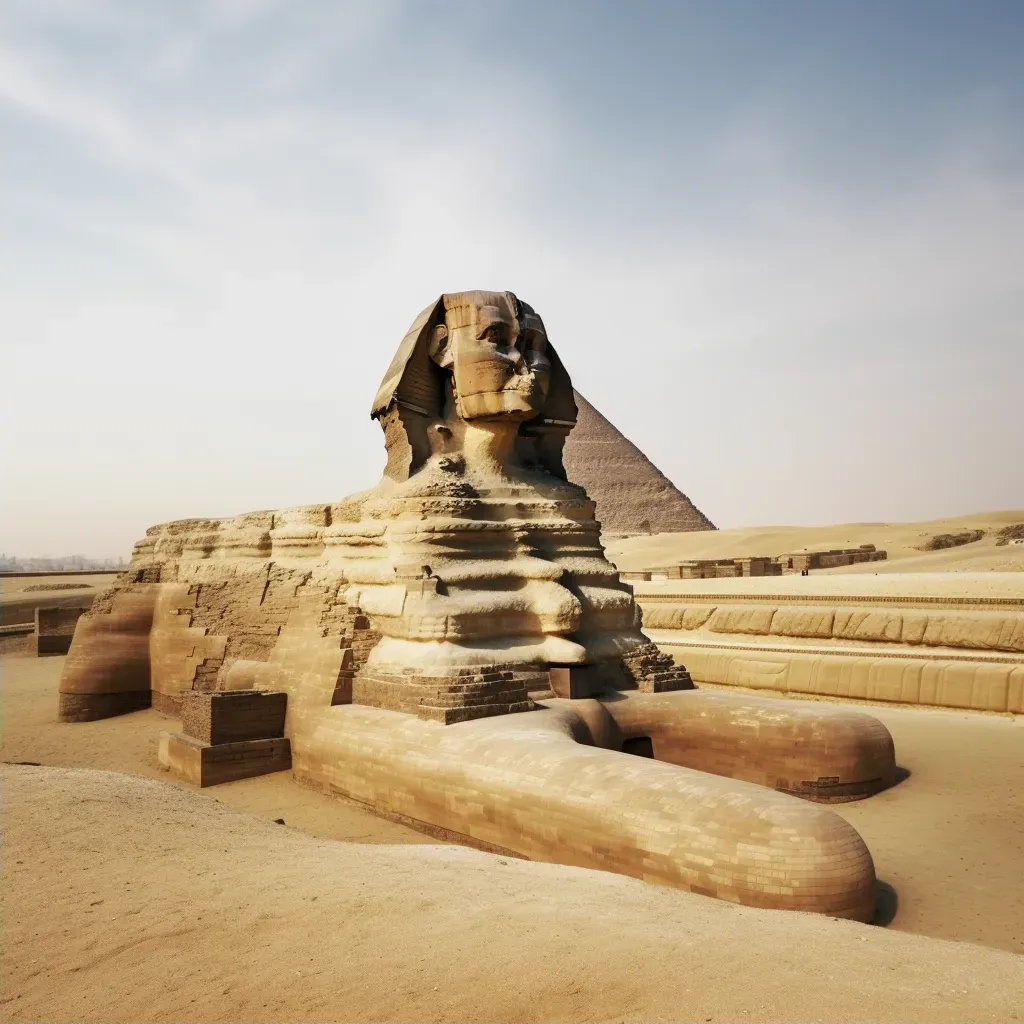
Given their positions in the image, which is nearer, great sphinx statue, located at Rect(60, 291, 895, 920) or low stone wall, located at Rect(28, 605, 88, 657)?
great sphinx statue, located at Rect(60, 291, 895, 920)

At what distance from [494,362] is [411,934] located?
18.0ft

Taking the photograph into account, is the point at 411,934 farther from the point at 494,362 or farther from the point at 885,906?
the point at 494,362

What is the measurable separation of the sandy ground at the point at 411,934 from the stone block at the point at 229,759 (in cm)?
215

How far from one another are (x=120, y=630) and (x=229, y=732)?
14.3ft

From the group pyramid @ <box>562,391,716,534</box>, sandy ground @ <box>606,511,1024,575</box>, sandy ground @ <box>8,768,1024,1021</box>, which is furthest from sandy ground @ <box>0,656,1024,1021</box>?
pyramid @ <box>562,391,716,534</box>

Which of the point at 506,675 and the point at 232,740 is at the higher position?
the point at 506,675

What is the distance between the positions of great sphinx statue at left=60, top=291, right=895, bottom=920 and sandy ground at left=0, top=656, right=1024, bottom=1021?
492 mm

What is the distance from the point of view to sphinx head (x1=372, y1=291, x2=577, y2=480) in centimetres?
782

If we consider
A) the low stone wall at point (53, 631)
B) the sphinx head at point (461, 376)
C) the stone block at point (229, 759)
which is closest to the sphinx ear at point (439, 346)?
the sphinx head at point (461, 376)

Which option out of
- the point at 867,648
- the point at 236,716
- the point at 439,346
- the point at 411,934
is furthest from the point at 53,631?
the point at 411,934

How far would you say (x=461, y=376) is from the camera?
7.93 meters

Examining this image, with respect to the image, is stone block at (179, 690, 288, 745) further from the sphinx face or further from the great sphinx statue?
the sphinx face

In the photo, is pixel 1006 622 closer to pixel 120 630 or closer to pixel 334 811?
pixel 334 811

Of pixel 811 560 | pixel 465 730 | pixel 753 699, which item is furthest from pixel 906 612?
pixel 811 560
